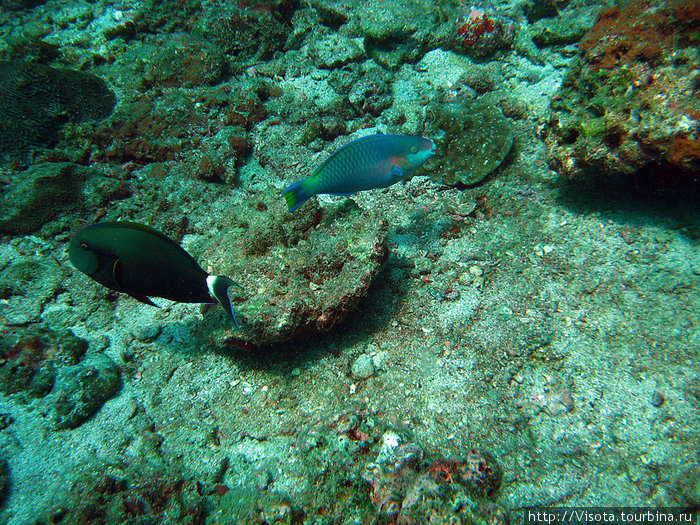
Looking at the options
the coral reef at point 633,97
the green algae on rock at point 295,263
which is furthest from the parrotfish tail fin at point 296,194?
the coral reef at point 633,97

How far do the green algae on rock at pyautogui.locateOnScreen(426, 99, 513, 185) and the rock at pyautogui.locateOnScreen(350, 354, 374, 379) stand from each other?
254cm

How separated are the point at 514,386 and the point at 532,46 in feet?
19.0

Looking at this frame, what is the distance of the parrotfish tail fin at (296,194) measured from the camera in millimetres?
2525

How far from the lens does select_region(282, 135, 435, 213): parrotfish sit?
248 centimetres

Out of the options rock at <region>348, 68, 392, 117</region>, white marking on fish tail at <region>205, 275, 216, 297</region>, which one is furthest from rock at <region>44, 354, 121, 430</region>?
rock at <region>348, 68, 392, 117</region>

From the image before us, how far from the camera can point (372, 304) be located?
10.7ft

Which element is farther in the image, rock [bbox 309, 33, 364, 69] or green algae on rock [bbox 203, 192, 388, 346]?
rock [bbox 309, 33, 364, 69]

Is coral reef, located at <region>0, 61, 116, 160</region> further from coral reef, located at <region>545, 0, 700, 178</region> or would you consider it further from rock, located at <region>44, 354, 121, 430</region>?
coral reef, located at <region>545, 0, 700, 178</region>

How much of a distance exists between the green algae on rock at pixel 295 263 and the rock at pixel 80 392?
121 centimetres

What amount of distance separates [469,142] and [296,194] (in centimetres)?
283

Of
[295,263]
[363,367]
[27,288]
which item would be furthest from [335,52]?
[27,288]

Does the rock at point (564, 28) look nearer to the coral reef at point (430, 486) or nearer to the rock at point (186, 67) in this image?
the rock at point (186, 67)

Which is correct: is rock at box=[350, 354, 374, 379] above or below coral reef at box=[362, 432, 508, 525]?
below

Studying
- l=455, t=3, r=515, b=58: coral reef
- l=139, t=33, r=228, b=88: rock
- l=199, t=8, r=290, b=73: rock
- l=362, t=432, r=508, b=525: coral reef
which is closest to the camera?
l=362, t=432, r=508, b=525: coral reef
